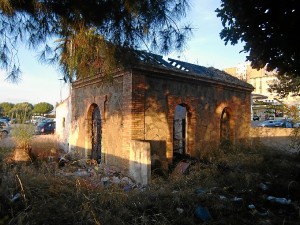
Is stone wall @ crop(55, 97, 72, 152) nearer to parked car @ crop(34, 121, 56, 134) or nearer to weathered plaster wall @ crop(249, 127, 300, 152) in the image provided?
parked car @ crop(34, 121, 56, 134)

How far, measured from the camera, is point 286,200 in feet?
18.2

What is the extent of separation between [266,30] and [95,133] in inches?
342

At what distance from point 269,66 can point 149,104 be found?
4.65 metres

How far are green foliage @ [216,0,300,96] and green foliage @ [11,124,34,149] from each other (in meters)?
8.70

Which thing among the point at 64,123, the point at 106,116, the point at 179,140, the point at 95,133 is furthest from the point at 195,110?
the point at 64,123

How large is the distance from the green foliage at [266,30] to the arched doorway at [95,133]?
763 centimetres

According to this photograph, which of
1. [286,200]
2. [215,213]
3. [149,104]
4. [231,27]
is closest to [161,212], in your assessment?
[215,213]

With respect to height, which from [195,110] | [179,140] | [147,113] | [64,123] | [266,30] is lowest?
[179,140]

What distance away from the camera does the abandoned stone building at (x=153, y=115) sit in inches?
345

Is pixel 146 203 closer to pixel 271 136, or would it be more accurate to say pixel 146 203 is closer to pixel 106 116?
pixel 106 116

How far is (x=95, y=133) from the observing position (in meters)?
11.9

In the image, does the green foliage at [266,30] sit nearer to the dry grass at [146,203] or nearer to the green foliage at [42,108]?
the dry grass at [146,203]

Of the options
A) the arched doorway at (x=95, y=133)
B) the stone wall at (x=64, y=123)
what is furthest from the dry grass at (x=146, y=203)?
the stone wall at (x=64, y=123)

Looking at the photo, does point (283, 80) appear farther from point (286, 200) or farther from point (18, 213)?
point (18, 213)
